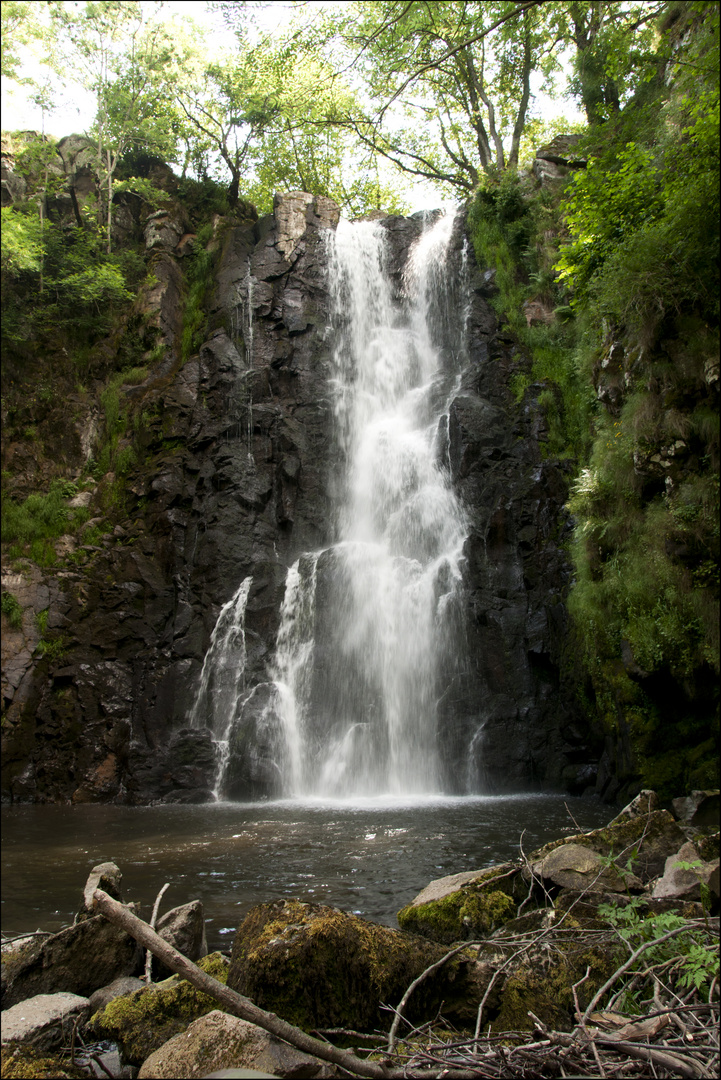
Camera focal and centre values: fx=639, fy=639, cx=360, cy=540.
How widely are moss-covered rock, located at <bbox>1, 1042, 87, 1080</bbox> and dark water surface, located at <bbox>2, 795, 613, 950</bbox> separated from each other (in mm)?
2023

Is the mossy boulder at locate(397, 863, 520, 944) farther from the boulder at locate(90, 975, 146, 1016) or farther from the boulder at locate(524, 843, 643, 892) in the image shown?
the boulder at locate(90, 975, 146, 1016)

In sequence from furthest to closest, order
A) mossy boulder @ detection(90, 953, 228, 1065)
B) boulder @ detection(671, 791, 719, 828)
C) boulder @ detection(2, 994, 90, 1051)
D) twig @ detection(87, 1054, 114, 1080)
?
boulder @ detection(671, 791, 719, 828), boulder @ detection(2, 994, 90, 1051), mossy boulder @ detection(90, 953, 228, 1065), twig @ detection(87, 1054, 114, 1080)

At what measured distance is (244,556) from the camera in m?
14.2

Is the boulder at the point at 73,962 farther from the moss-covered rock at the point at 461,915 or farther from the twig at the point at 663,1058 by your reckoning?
the twig at the point at 663,1058

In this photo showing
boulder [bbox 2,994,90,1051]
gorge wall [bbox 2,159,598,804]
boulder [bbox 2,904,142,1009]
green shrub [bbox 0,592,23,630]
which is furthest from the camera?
green shrub [bbox 0,592,23,630]

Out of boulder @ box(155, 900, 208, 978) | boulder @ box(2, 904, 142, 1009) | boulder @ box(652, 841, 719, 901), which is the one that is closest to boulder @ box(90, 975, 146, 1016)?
boulder @ box(2, 904, 142, 1009)

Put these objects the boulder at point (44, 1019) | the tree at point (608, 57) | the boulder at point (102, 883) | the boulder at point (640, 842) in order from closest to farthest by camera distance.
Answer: the boulder at point (44, 1019)
the boulder at point (102, 883)
the boulder at point (640, 842)
the tree at point (608, 57)

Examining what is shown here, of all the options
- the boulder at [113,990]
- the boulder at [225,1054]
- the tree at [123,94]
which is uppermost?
the tree at [123,94]

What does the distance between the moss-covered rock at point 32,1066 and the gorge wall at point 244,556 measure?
893cm

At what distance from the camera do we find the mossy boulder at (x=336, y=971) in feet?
8.91

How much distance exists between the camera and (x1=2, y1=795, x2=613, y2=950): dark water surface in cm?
534

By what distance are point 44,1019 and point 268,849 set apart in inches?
166

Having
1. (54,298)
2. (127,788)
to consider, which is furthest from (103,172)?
(127,788)

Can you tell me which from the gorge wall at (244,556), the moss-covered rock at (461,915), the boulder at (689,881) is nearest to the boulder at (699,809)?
the boulder at (689,881)
